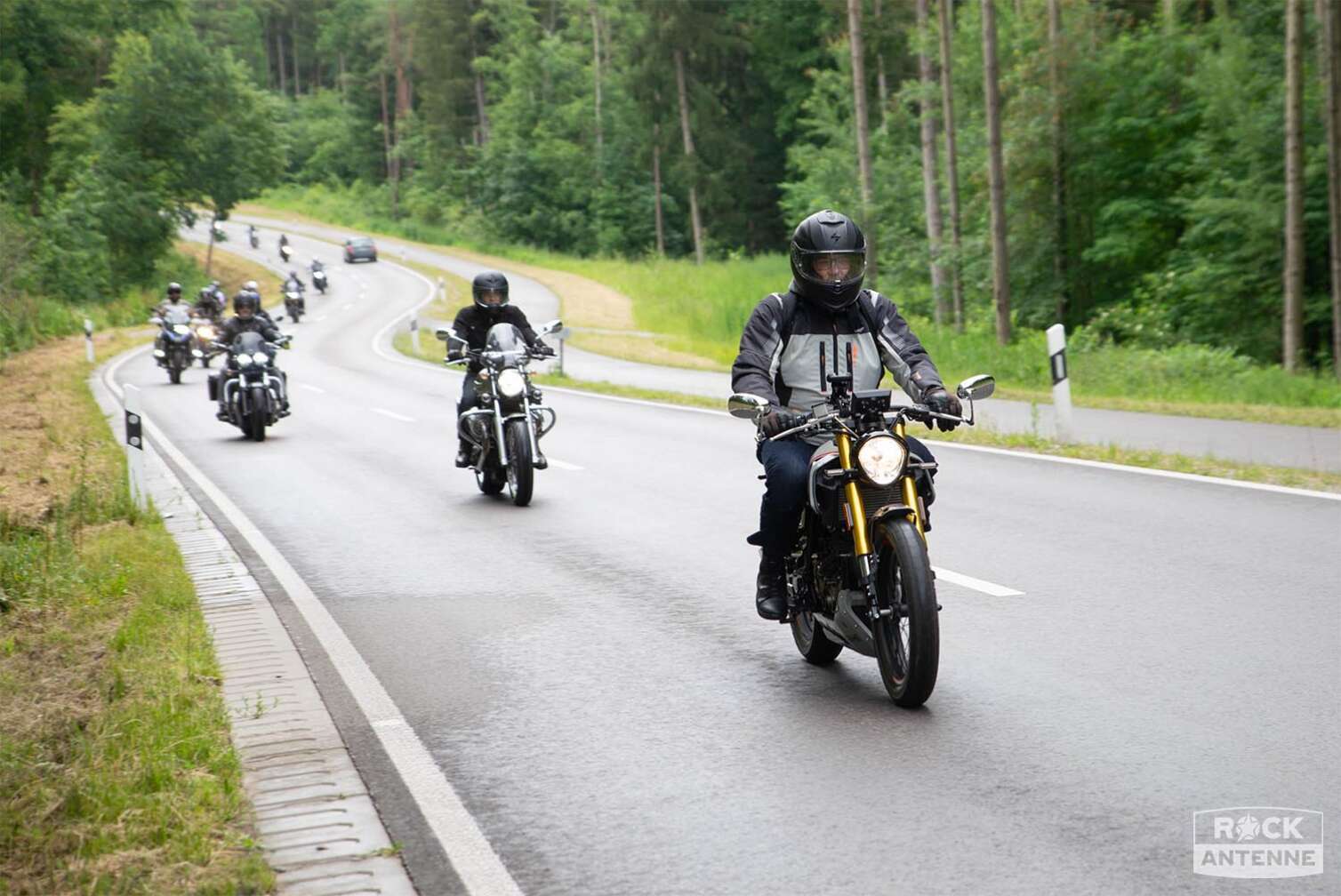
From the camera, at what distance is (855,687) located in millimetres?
6676

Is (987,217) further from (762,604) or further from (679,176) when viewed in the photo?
(679,176)

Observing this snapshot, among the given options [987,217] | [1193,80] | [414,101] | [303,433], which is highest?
[414,101]

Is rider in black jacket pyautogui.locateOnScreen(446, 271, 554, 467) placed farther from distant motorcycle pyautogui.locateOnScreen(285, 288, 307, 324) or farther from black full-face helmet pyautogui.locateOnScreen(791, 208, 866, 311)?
distant motorcycle pyautogui.locateOnScreen(285, 288, 307, 324)

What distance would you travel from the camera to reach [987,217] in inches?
1602

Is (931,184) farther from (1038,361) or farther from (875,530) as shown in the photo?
(875,530)

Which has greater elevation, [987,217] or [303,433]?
[987,217]

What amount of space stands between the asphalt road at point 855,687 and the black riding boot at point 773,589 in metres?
0.30

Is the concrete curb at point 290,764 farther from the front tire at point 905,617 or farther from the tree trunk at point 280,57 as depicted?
the tree trunk at point 280,57

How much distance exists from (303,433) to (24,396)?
27.3 feet

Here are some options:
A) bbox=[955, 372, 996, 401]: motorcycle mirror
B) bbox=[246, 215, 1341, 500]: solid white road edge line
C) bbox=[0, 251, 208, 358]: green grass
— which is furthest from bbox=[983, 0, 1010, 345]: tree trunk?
bbox=[955, 372, 996, 401]: motorcycle mirror

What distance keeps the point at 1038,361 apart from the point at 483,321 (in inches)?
628

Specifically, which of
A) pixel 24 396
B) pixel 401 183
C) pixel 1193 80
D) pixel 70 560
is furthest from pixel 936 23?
pixel 401 183

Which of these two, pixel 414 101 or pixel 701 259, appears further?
pixel 414 101

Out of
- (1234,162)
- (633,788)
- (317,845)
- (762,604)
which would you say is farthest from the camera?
(1234,162)
